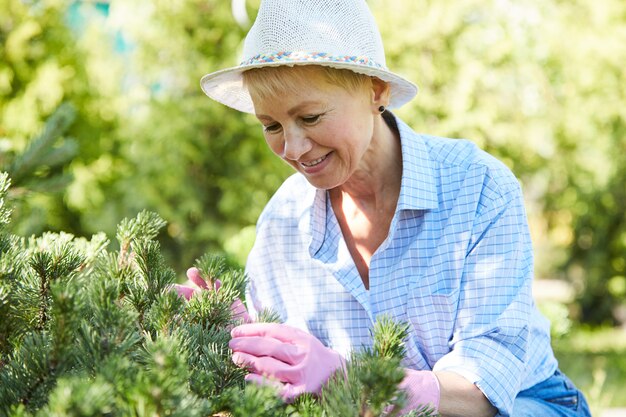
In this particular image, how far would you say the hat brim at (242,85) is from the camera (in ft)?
6.10

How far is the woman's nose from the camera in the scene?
1.83 metres

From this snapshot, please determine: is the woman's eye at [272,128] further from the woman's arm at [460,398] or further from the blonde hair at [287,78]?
the woman's arm at [460,398]

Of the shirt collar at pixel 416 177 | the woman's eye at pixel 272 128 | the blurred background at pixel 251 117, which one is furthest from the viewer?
the blurred background at pixel 251 117

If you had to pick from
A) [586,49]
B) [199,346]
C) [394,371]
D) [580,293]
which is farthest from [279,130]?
[580,293]

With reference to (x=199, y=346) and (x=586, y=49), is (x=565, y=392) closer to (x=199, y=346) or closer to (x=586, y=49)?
(x=199, y=346)

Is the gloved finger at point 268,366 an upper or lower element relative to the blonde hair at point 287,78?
lower

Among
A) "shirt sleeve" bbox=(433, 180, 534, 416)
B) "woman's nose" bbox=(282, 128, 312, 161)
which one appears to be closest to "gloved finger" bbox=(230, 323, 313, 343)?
"shirt sleeve" bbox=(433, 180, 534, 416)

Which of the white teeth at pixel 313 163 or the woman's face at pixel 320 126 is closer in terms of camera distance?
the woman's face at pixel 320 126

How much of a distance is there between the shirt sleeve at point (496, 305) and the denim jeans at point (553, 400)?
144 mm

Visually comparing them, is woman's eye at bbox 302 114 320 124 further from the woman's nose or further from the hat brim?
the hat brim

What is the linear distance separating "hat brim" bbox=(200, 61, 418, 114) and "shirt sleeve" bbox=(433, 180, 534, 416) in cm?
41

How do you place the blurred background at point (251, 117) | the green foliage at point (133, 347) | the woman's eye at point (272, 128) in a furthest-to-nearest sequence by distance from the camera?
the blurred background at point (251, 117)
the woman's eye at point (272, 128)
the green foliage at point (133, 347)

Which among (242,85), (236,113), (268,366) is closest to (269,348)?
(268,366)

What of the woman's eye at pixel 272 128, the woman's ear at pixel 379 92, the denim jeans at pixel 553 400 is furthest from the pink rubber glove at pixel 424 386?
the woman's ear at pixel 379 92
